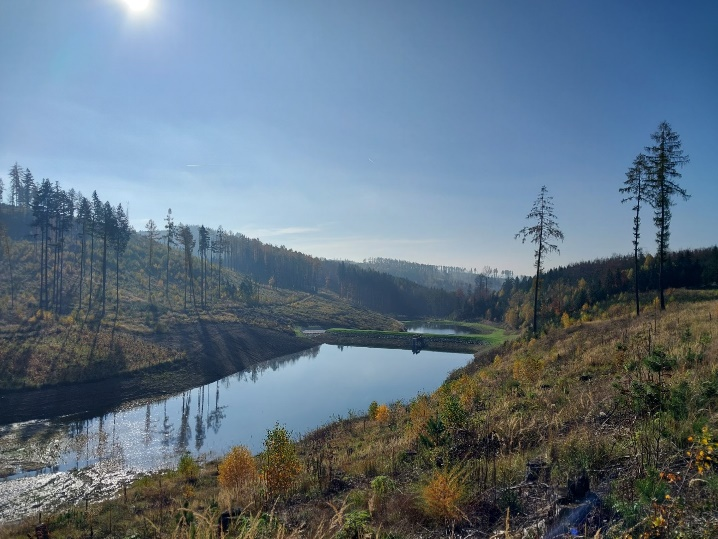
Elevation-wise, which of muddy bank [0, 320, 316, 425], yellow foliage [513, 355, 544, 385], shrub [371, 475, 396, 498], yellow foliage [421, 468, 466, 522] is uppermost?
yellow foliage [421, 468, 466, 522]

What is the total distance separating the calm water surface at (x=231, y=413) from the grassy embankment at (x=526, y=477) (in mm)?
10560

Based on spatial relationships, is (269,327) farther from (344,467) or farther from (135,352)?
(344,467)

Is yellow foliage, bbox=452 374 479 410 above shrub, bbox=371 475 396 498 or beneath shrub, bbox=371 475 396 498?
beneath

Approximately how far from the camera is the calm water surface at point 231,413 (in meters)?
24.2

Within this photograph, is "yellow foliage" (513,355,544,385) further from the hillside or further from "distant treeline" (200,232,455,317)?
"distant treeline" (200,232,455,317)

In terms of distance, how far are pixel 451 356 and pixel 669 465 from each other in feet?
186

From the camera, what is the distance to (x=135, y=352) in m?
42.2

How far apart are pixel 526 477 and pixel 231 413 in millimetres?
29459

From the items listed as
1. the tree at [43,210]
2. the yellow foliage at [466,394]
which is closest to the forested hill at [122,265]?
the tree at [43,210]

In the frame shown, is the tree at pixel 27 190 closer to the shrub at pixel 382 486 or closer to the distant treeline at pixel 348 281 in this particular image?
the distant treeline at pixel 348 281

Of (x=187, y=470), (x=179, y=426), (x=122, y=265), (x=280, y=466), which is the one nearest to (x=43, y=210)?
(x=122, y=265)

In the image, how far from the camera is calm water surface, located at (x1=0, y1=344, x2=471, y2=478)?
24250 mm

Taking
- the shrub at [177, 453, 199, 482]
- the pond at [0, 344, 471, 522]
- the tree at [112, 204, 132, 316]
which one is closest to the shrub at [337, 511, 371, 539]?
the shrub at [177, 453, 199, 482]

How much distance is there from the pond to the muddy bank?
61.3 inches
